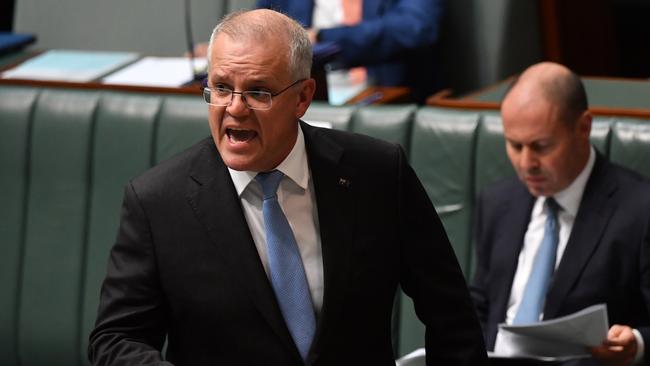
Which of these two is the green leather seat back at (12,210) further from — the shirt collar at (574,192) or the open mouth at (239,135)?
the open mouth at (239,135)

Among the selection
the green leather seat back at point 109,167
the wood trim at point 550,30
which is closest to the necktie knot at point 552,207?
the green leather seat back at point 109,167

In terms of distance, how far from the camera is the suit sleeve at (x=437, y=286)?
2551 mm

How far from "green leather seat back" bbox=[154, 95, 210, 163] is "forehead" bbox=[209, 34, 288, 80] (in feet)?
4.82

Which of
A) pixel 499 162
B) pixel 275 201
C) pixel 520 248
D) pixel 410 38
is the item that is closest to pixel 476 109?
pixel 499 162

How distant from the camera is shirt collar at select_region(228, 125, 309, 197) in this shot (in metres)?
2.55

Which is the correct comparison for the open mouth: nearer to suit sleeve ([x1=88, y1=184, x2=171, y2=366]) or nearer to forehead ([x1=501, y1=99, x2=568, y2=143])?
suit sleeve ([x1=88, y1=184, x2=171, y2=366])

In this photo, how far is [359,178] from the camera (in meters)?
2.58

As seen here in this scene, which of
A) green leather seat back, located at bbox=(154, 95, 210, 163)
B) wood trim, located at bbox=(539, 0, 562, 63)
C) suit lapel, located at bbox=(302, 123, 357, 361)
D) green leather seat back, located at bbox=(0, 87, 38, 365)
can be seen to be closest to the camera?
suit lapel, located at bbox=(302, 123, 357, 361)

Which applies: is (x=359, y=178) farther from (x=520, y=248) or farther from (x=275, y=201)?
(x=520, y=248)

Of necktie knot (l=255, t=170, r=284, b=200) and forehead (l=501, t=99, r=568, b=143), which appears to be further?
forehead (l=501, t=99, r=568, b=143)

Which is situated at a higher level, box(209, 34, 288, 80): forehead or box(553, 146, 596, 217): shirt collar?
box(209, 34, 288, 80): forehead

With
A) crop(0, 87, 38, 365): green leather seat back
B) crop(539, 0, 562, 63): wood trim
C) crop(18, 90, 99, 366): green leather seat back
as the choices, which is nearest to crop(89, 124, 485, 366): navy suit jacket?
crop(18, 90, 99, 366): green leather seat back

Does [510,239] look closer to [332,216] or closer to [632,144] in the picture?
[632,144]

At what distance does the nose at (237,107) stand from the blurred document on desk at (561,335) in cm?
97
